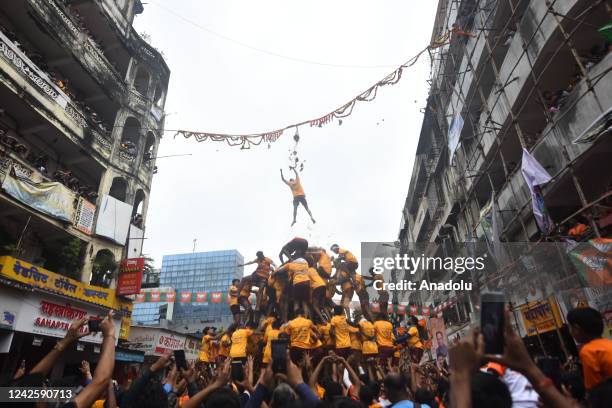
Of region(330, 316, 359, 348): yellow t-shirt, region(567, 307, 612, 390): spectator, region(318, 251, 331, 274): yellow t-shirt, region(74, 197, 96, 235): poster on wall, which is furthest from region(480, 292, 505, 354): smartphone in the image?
region(74, 197, 96, 235): poster on wall

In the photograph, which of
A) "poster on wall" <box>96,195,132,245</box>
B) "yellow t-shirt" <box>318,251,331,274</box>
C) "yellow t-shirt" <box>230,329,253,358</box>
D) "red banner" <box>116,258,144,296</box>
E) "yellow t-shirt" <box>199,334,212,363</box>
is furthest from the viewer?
"red banner" <box>116,258,144,296</box>

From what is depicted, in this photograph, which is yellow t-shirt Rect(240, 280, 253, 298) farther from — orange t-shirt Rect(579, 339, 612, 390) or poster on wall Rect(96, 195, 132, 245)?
orange t-shirt Rect(579, 339, 612, 390)

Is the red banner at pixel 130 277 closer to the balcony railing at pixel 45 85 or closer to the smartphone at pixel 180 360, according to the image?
the balcony railing at pixel 45 85

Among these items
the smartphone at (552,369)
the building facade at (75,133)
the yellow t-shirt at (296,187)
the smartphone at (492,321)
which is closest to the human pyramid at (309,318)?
the yellow t-shirt at (296,187)

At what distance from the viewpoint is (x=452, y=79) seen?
21672mm

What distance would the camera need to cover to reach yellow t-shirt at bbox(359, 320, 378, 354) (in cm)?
1068

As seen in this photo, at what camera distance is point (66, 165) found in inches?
754

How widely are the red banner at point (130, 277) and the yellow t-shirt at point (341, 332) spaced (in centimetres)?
1237

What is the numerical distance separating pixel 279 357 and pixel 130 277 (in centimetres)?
1773

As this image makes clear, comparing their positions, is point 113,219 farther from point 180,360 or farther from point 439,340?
point 180,360

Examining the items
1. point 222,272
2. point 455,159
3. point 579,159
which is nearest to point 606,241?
point 579,159

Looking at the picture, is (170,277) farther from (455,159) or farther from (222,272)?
(455,159)

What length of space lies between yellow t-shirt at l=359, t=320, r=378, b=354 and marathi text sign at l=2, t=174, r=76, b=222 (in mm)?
12813

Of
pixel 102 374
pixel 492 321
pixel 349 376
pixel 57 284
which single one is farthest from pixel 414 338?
pixel 57 284
